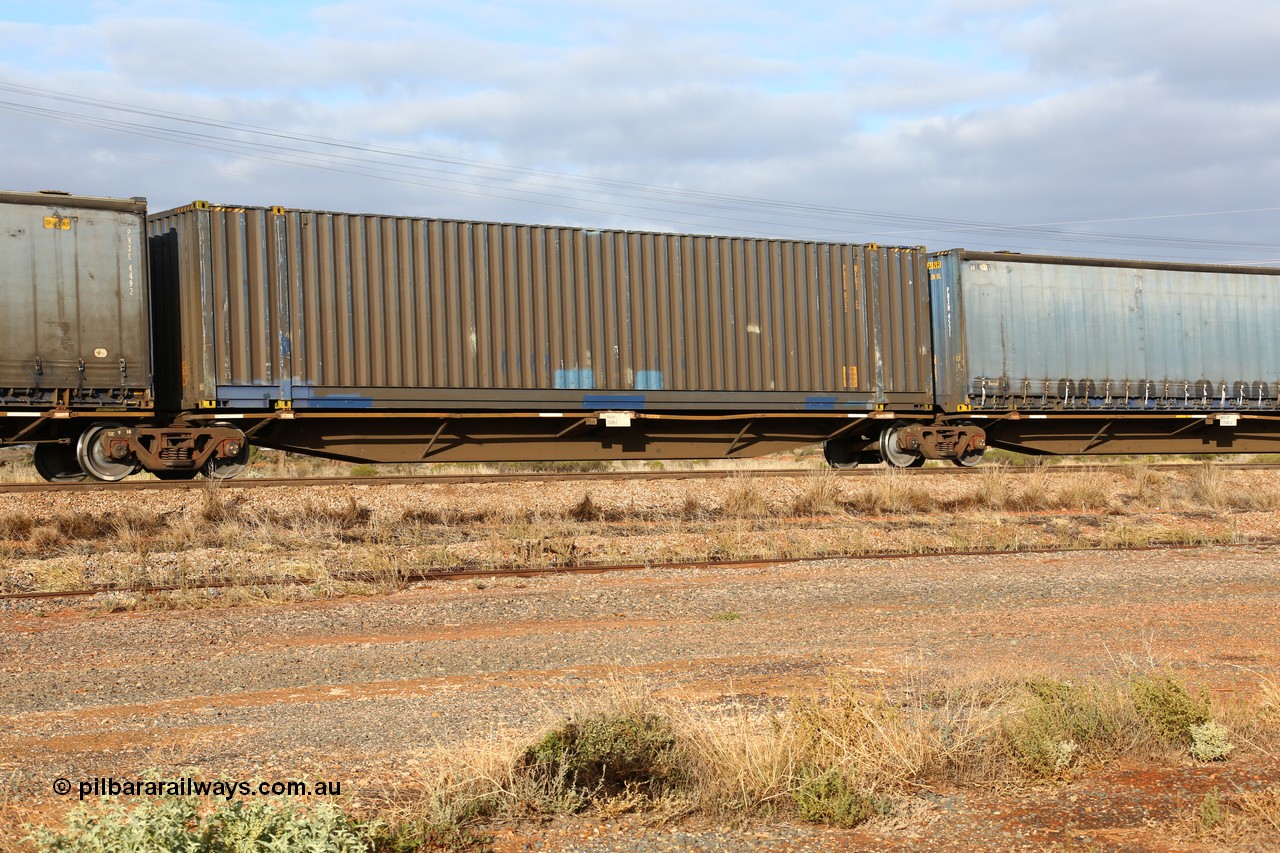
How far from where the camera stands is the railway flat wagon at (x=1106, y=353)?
18578 millimetres

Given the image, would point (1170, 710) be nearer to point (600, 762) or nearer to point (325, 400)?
point (600, 762)

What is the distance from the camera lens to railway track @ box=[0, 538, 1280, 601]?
31.1 feet

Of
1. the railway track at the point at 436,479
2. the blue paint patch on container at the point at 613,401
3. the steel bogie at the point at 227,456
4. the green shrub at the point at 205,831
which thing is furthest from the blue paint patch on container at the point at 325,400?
the green shrub at the point at 205,831

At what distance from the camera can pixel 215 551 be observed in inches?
441

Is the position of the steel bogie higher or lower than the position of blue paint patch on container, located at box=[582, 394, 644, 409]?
lower

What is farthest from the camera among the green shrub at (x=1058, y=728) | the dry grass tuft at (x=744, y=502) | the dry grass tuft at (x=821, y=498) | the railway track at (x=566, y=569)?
the dry grass tuft at (x=821, y=498)

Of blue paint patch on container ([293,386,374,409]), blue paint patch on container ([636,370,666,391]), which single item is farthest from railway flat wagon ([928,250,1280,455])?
blue paint patch on container ([293,386,374,409])

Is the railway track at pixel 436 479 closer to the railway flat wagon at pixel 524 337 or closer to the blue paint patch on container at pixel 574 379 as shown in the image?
the railway flat wagon at pixel 524 337

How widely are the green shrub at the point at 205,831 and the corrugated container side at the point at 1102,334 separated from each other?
1608cm

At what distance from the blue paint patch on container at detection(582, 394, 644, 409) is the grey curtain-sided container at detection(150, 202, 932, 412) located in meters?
0.02

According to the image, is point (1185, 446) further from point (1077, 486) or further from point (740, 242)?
point (740, 242)

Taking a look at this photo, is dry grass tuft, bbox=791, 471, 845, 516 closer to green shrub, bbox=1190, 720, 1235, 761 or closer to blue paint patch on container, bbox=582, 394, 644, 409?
blue paint patch on container, bbox=582, 394, 644, 409

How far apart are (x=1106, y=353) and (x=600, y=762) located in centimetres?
1734

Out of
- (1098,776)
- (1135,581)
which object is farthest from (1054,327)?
(1098,776)
